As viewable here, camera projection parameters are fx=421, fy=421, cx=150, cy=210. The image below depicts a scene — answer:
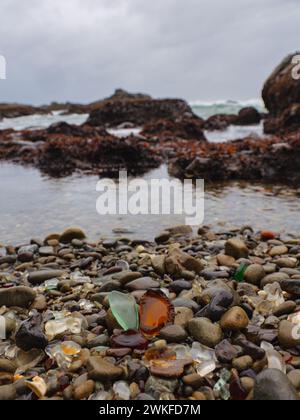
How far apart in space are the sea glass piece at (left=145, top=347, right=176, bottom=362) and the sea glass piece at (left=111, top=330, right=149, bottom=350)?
0.06 m

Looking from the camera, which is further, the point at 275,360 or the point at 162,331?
the point at 162,331

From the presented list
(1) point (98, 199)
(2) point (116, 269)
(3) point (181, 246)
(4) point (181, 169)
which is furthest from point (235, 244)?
(4) point (181, 169)

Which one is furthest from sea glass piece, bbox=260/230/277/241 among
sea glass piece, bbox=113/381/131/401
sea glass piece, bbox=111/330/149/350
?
sea glass piece, bbox=113/381/131/401

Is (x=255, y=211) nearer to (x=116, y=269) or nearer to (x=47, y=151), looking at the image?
(x=116, y=269)

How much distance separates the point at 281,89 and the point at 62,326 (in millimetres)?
22426

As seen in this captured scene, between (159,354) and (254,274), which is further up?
(254,274)

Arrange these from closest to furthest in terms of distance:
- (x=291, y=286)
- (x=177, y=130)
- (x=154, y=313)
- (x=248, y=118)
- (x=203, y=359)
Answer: (x=203, y=359), (x=154, y=313), (x=291, y=286), (x=177, y=130), (x=248, y=118)

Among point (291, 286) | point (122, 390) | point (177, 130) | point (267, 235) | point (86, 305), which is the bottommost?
point (122, 390)

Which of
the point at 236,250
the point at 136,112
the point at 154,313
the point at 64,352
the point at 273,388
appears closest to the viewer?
the point at 273,388

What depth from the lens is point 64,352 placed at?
2396 mm

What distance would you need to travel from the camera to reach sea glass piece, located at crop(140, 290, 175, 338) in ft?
8.34

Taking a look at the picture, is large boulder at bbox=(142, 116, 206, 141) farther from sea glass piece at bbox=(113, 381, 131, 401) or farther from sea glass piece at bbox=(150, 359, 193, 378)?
sea glass piece at bbox=(113, 381, 131, 401)

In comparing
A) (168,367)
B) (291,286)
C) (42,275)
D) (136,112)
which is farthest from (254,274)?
(136,112)

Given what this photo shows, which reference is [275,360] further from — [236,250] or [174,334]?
[236,250]
